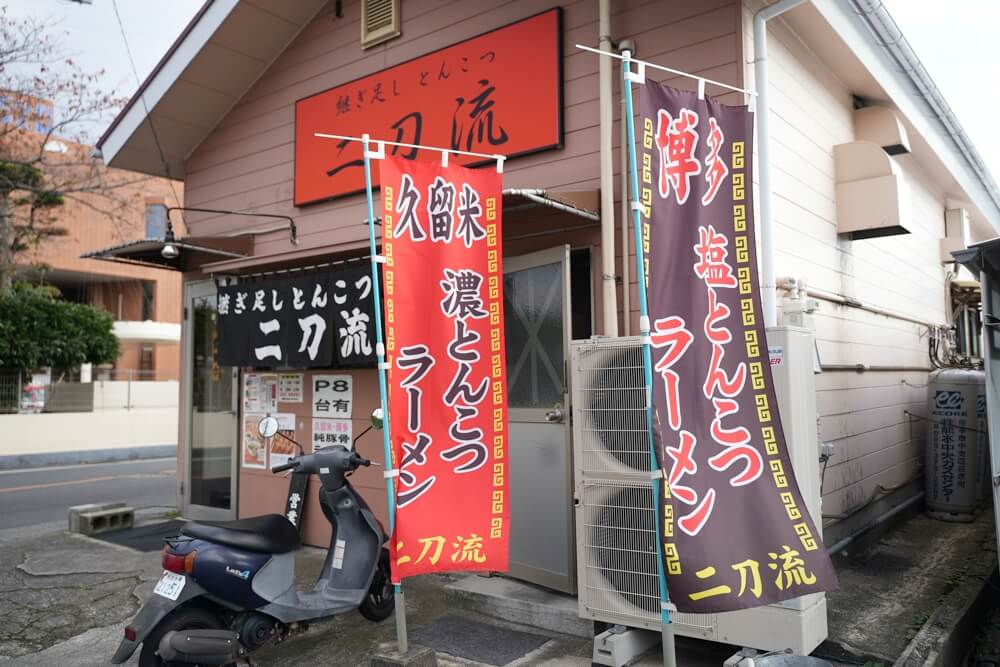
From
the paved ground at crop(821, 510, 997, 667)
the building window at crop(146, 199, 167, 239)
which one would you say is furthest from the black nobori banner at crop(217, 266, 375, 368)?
the building window at crop(146, 199, 167, 239)

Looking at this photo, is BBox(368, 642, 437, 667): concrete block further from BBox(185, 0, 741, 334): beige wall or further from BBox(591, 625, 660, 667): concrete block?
BBox(185, 0, 741, 334): beige wall

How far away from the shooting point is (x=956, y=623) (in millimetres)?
4918

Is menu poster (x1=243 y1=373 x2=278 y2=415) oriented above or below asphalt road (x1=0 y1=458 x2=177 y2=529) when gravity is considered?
above

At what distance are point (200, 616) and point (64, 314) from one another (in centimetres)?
1801

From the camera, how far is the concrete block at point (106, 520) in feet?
27.2

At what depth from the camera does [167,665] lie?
160 inches

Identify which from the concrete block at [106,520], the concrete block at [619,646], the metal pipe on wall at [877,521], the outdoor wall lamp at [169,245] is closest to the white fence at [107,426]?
the concrete block at [106,520]

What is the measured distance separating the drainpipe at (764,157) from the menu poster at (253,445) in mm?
5525

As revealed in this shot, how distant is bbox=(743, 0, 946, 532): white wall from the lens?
5.82 m

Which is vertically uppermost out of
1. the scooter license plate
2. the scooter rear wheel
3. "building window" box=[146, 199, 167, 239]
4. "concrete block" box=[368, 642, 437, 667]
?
"building window" box=[146, 199, 167, 239]

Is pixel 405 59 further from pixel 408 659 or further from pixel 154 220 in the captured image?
pixel 154 220

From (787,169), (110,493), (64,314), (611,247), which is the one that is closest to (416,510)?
(611,247)

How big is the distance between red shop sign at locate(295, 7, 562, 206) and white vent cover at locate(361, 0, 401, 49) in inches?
14.1

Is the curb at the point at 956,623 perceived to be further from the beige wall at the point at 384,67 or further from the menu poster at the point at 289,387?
the menu poster at the point at 289,387
